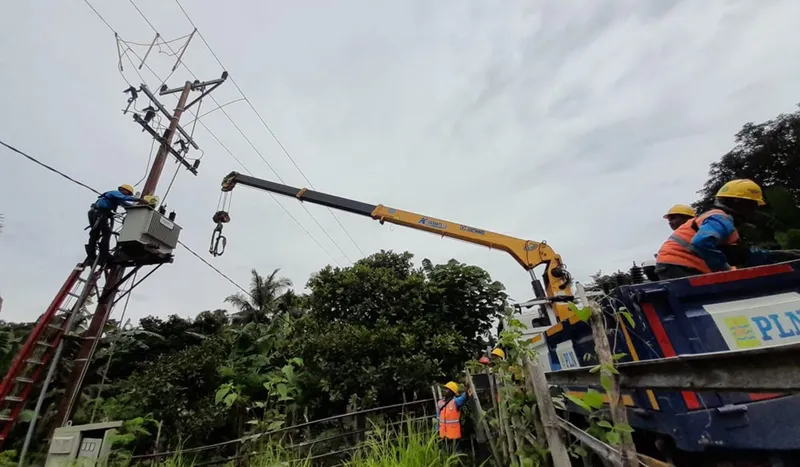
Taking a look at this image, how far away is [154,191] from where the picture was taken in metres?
7.49

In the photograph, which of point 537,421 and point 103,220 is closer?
point 537,421

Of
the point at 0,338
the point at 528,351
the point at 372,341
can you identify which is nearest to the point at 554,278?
the point at 372,341

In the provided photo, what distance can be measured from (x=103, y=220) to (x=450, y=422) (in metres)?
6.96

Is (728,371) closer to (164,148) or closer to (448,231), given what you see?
(448,231)

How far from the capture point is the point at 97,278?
686 centimetres

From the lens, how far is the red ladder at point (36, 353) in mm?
5812

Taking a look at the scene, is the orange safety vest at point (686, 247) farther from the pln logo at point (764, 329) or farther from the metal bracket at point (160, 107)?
the metal bracket at point (160, 107)

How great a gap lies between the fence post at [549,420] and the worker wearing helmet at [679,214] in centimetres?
247

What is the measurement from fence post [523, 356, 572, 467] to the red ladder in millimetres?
7633

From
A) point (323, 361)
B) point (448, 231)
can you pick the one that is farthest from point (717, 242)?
point (323, 361)

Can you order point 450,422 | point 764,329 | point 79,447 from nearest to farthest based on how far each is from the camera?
point 764,329 < point 450,422 < point 79,447

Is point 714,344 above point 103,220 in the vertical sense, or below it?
below

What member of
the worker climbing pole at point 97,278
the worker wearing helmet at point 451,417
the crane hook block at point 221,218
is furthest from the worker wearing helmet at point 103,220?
the worker wearing helmet at point 451,417

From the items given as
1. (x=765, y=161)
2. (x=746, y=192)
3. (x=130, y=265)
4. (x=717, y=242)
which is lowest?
(x=717, y=242)
